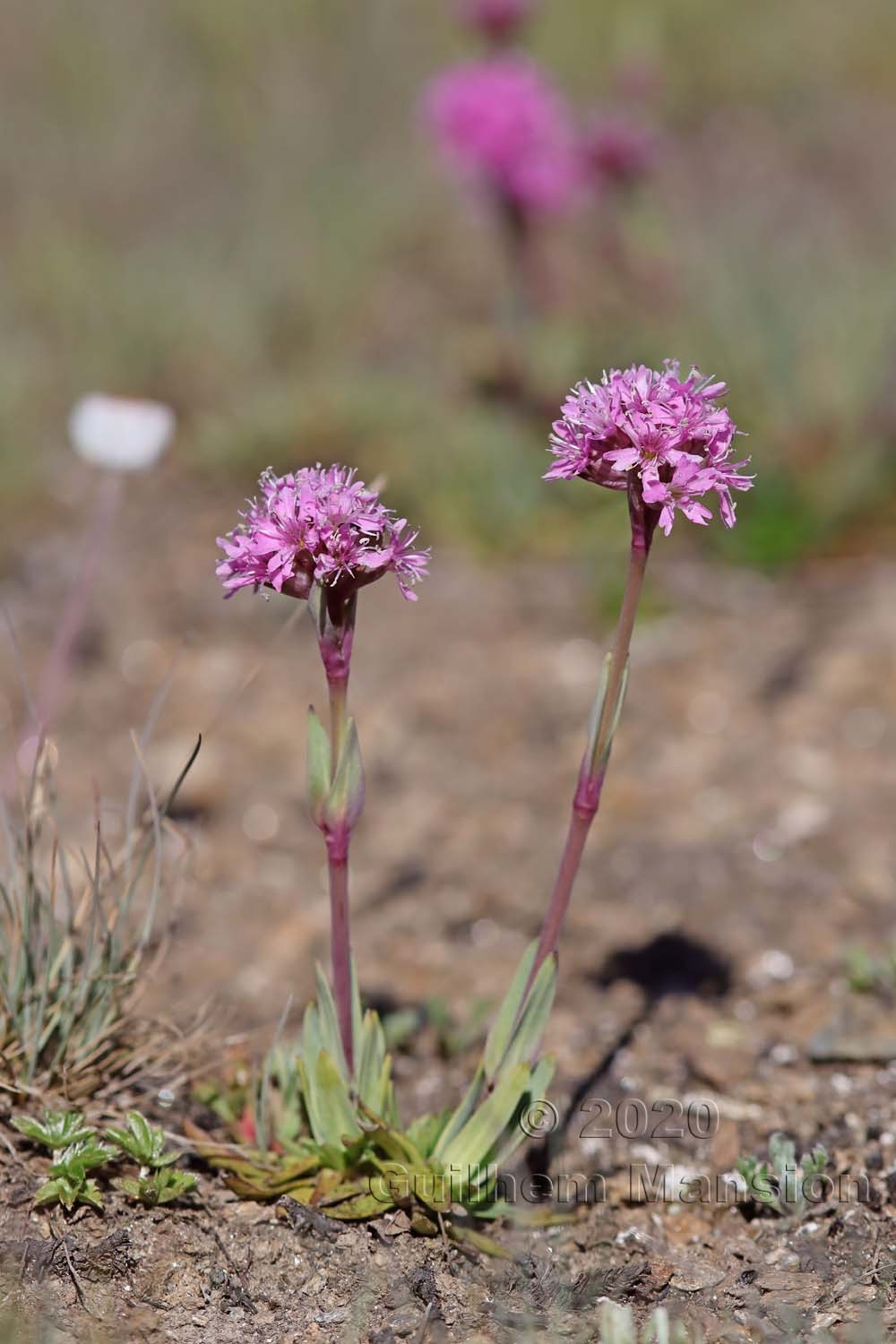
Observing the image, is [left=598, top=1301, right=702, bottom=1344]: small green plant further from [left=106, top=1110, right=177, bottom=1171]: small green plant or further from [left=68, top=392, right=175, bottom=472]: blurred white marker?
[left=68, top=392, right=175, bottom=472]: blurred white marker

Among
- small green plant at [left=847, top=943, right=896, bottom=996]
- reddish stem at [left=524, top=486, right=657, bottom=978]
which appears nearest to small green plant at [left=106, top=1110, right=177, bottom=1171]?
reddish stem at [left=524, top=486, right=657, bottom=978]

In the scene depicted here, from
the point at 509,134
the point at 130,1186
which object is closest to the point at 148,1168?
the point at 130,1186

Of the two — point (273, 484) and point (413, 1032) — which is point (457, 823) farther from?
point (273, 484)

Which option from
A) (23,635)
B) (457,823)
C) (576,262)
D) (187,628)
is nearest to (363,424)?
(187,628)

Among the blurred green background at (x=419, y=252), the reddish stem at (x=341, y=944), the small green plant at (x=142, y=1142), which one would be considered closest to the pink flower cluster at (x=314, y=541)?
the reddish stem at (x=341, y=944)

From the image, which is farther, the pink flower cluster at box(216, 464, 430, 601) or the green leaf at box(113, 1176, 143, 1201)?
the green leaf at box(113, 1176, 143, 1201)

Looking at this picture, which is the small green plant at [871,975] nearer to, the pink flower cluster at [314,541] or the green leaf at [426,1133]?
the green leaf at [426,1133]
